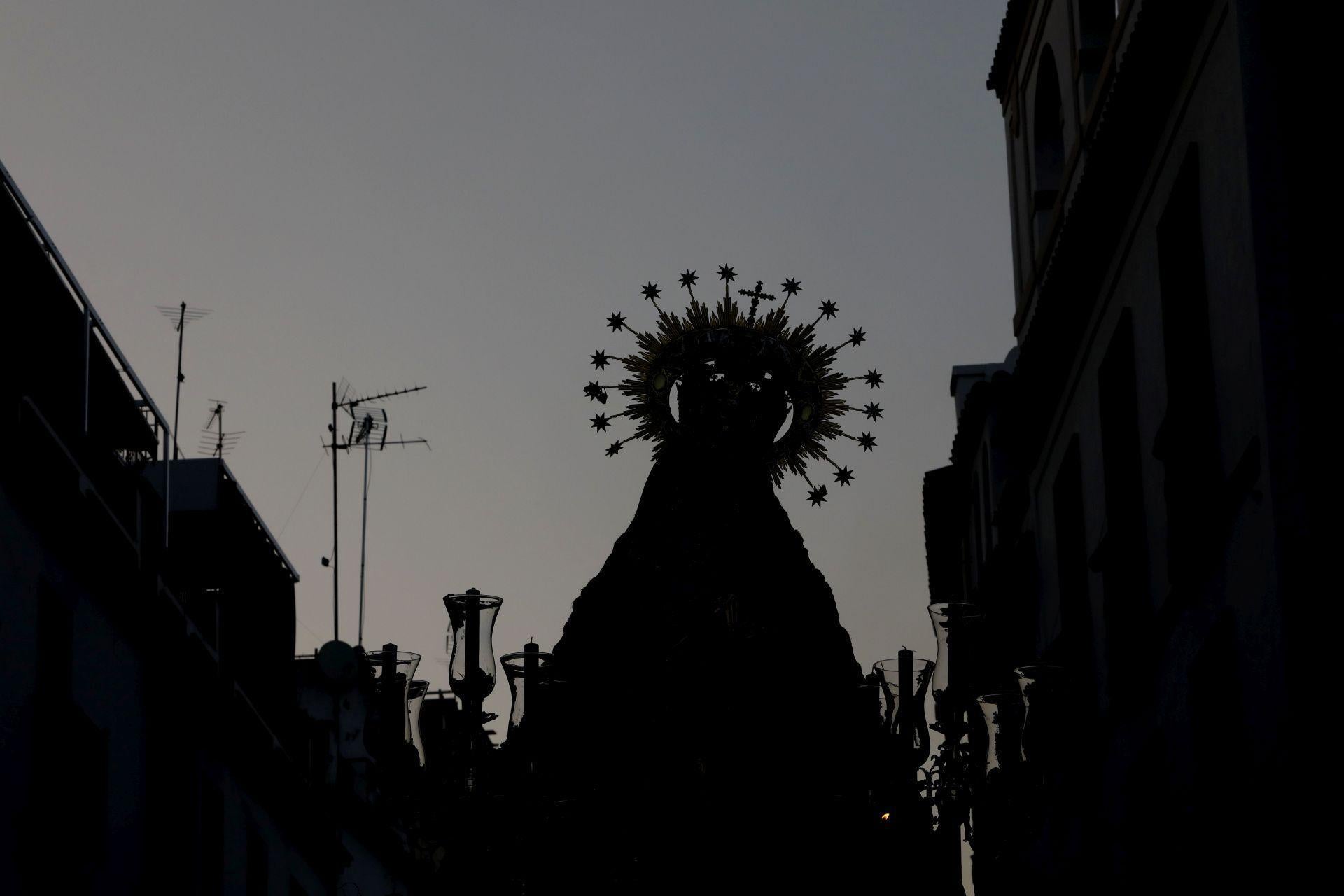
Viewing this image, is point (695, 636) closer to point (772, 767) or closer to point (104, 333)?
point (772, 767)

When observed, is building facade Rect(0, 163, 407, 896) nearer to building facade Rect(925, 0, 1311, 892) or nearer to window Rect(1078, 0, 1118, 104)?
building facade Rect(925, 0, 1311, 892)

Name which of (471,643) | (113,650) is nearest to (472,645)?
(471,643)

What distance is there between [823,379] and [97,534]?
6785 millimetres

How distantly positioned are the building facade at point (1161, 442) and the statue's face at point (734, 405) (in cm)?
298

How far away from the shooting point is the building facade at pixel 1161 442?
13.5 meters

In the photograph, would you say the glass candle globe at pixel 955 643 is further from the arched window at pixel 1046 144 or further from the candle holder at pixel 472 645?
the arched window at pixel 1046 144

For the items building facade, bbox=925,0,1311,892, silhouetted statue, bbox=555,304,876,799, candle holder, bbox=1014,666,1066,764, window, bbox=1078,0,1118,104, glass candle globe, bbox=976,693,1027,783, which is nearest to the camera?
candle holder, bbox=1014,666,1066,764

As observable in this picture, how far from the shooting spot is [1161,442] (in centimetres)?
1642

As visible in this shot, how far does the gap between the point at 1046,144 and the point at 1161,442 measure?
35.7 ft

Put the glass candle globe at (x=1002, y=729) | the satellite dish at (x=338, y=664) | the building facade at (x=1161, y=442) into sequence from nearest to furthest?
the glass candle globe at (x=1002, y=729) < the building facade at (x=1161, y=442) < the satellite dish at (x=338, y=664)

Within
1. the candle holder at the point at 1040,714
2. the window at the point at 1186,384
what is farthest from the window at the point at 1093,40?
the candle holder at the point at 1040,714

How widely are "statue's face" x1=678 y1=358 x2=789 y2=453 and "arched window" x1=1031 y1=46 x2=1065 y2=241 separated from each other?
22.4 feet

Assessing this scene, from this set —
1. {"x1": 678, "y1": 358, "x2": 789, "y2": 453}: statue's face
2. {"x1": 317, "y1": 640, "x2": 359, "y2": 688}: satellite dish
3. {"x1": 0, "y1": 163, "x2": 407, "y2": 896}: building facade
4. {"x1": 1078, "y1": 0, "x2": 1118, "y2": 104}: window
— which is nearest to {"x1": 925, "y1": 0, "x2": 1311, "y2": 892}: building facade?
{"x1": 1078, "y1": 0, "x2": 1118, "y2": 104}: window

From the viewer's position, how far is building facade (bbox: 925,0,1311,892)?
13461 millimetres
